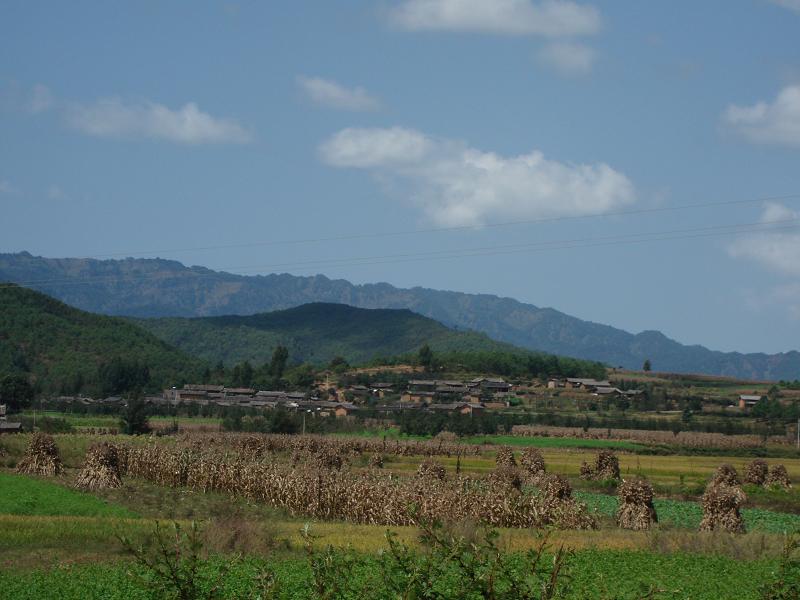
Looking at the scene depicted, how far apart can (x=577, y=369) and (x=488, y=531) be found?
140m

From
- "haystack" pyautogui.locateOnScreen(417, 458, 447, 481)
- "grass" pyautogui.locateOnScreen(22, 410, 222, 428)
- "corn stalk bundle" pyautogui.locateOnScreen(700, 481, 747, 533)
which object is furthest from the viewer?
"grass" pyautogui.locateOnScreen(22, 410, 222, 428)

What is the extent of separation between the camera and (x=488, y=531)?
8.77 meters

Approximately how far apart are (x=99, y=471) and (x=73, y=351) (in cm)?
8280

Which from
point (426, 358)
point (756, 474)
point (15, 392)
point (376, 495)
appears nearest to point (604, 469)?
point (756, 474)

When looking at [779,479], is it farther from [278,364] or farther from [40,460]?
[278,364]

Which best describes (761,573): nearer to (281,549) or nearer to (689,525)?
(281,549)

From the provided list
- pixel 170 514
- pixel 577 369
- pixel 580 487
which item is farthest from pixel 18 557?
pixel 577 369

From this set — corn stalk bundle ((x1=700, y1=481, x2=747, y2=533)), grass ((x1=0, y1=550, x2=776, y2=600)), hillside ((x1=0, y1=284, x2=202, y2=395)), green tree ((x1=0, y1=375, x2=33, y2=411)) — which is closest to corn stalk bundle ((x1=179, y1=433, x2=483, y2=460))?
corn stalk bundle ((x1=700, y1=481, x2=747, y2=533))

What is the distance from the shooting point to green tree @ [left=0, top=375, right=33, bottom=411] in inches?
3330

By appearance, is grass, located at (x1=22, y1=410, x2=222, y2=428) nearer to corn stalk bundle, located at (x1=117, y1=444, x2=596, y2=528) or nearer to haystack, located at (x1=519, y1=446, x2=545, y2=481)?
haystack, located at (x1=519, y1=446, x2=545, y2=481)

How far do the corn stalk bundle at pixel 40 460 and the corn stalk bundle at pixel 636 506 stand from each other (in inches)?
870

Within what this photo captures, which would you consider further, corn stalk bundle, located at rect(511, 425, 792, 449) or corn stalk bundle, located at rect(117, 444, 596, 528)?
corn stalk bundle, located at rect(511, 425, 792, 449)

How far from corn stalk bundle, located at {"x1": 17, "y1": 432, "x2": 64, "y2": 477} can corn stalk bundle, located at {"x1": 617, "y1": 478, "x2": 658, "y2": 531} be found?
72.5 feet

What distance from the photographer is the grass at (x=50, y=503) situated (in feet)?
99.2
